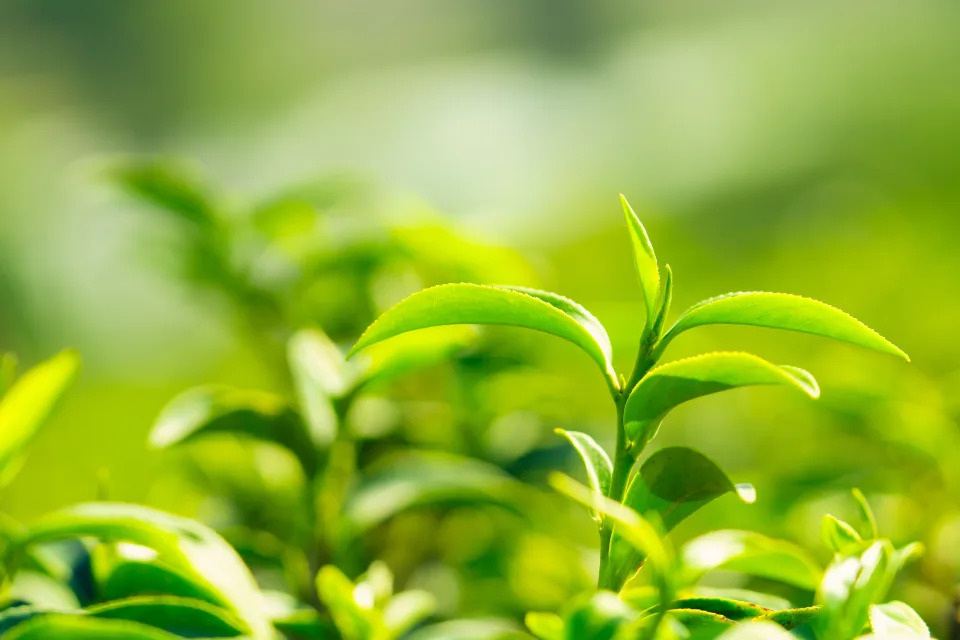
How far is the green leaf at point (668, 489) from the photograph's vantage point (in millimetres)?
332

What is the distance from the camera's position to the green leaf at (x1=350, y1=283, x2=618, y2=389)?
31 cm

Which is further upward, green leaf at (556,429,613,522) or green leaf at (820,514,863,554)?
green leaf at (556,429,613,522)

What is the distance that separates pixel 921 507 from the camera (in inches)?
29.4

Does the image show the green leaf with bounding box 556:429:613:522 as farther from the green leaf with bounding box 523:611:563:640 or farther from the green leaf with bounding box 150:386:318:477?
→ the green leaf with bounding box 150:386:318:477

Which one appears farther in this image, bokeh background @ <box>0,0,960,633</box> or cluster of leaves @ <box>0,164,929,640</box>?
bokeh background @ <box>0,0,960,633</box>

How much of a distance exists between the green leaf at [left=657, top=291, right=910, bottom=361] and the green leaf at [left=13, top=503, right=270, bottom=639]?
201mm

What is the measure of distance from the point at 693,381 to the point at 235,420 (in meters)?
0.32

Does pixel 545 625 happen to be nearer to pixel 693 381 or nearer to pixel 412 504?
pixel 693 381

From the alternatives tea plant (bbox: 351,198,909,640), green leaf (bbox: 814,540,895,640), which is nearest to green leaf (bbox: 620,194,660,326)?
tea plant (bbox: 351,198,909,640)

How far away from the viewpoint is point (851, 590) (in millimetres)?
299

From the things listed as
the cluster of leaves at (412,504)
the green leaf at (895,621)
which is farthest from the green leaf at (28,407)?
the green leaf at (895,621)

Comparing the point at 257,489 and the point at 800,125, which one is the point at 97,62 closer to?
the point at 800,125

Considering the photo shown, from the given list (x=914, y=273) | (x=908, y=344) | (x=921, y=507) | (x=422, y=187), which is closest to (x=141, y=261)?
(x=921, y=507)

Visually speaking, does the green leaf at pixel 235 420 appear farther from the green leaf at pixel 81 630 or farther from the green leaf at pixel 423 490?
the green leaf at pixel 81 630
